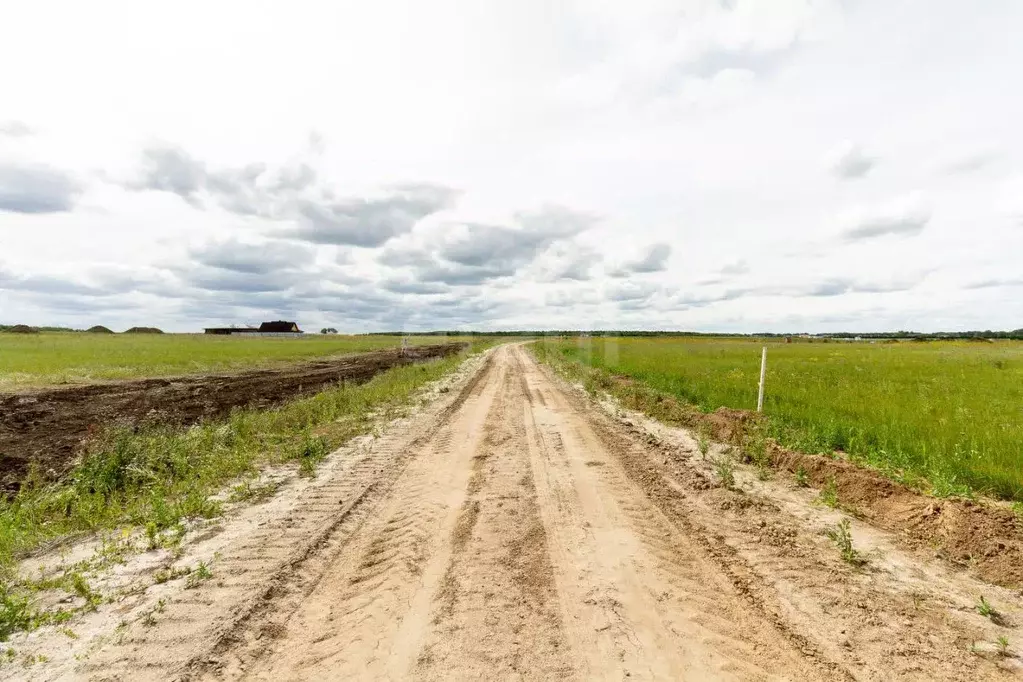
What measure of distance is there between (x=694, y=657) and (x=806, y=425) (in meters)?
8.36

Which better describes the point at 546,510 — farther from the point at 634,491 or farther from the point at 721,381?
the point at 721,381

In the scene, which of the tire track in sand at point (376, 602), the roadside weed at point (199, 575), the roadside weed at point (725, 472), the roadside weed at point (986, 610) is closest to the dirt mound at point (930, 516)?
the roadside weed at point (986, 610)

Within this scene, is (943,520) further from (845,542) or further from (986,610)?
(986,610)

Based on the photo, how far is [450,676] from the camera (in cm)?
306

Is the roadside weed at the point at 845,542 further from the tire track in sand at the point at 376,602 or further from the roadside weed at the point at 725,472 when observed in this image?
the tire track in sand at the point at 376,602

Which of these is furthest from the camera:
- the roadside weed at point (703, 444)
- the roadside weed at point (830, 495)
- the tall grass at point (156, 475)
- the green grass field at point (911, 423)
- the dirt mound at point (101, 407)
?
the dirt mound at point (101, 407)

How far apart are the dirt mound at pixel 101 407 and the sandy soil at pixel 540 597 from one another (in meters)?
6.32

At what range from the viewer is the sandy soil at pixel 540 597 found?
10.6 ft

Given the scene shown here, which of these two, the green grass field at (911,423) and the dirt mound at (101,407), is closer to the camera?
the green grass field at (911,423)

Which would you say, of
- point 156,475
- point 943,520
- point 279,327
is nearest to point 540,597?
point 943,520

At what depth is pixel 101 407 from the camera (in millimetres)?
16547

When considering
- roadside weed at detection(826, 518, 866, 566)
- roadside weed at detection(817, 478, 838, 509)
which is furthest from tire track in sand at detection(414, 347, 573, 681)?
roadside weed at detection(817, 478, 838, 509)

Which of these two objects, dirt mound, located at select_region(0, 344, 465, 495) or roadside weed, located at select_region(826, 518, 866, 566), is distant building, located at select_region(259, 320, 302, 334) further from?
roadside weed, located at select_region(826, 518, 866, 566)

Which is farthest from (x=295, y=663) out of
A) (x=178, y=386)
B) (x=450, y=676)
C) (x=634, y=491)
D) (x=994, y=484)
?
(x=178, y=386)
